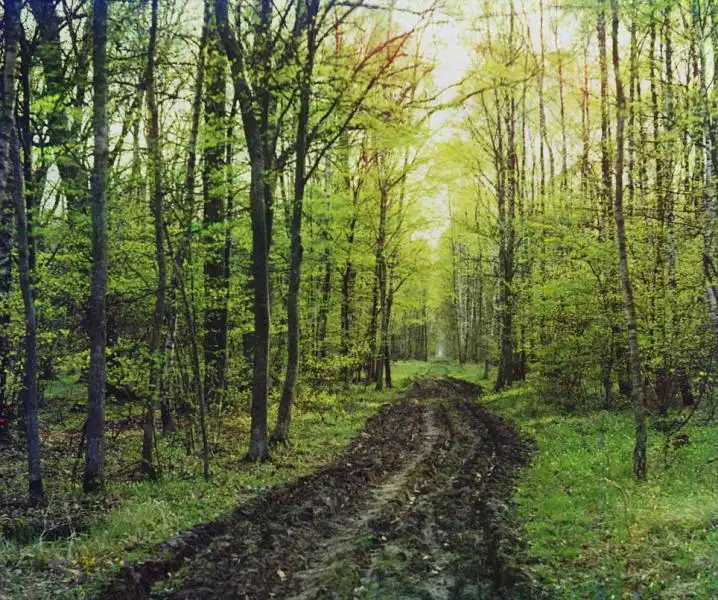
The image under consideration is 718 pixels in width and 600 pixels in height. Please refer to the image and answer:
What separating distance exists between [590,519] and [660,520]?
98cm

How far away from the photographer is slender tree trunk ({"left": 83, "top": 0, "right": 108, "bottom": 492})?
8586mm

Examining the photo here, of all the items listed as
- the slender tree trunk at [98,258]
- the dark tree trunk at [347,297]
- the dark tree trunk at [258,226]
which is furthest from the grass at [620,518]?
the dark tree trunk at [347,297]

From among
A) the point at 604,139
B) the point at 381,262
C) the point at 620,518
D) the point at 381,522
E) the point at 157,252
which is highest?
the point at 604,139

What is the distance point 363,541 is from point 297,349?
708 cm

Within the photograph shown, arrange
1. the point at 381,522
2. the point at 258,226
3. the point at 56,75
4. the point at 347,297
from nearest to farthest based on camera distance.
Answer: the point at 381,522 < the point at 258,226 < the point at 56,75 < the point at 347,297

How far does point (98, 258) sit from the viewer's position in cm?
880

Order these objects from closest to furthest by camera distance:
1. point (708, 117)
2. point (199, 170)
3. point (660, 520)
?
point (660, 520) → point (708, 117) → point (199, 170)

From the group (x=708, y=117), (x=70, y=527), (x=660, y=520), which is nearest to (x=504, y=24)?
(x=708, y=117)

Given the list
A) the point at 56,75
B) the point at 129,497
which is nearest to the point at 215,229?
the point at 56,75

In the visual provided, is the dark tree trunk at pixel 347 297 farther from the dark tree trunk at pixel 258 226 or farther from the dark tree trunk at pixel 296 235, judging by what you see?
the dark tree trunk at pixel 258 226

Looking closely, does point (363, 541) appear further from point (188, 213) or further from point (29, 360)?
point (188, 213)

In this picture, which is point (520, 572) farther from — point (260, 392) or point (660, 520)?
point (260, 392)

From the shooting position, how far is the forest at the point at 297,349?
21.7 ft

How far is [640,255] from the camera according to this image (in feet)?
48.2
